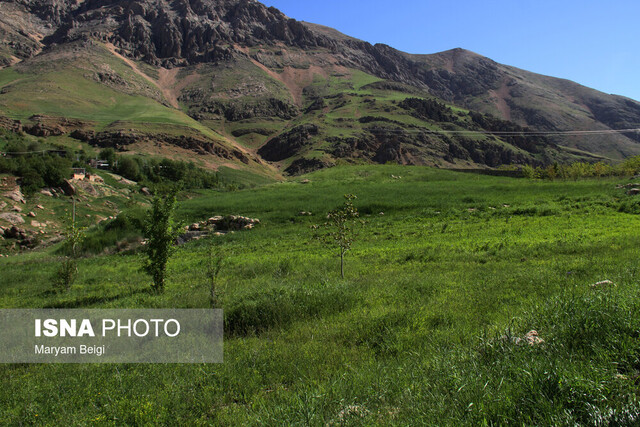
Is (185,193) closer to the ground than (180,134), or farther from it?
closer to the ground

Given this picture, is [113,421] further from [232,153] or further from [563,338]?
[232,153]

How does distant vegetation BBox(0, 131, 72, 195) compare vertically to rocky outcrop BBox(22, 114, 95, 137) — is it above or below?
below

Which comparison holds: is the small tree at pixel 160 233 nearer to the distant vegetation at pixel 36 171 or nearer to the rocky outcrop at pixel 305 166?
the distant vegetation at pixel 36 171

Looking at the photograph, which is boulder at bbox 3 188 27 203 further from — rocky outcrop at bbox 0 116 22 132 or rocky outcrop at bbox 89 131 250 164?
rocky outcrop at bbox 0 116 22 132

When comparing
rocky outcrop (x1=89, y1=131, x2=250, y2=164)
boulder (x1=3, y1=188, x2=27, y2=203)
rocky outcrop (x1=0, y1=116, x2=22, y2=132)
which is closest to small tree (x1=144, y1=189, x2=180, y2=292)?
boulder (x1=3, y1=188, x2=27, y2=203)

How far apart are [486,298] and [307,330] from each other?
4.34 m

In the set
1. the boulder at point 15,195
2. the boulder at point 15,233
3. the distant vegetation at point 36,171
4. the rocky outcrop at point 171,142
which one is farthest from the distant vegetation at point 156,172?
the boulder at point 15,233

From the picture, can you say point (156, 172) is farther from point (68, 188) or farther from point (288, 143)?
point (288, 143)

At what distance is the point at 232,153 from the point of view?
522 ft

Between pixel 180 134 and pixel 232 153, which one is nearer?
pixel 180 134

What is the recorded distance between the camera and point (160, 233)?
13273 mm

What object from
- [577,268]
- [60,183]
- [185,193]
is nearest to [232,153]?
[185,193]

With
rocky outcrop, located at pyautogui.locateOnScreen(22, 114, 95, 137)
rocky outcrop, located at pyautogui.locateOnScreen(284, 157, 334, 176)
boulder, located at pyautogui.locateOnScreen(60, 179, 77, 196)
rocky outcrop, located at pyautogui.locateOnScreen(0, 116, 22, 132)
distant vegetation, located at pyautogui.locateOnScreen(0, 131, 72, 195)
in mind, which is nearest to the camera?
distant vegetation, located at pyautogui.locateOnScreen(0, 131, 72, 195)

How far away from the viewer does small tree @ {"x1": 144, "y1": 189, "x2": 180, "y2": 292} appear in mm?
13227
